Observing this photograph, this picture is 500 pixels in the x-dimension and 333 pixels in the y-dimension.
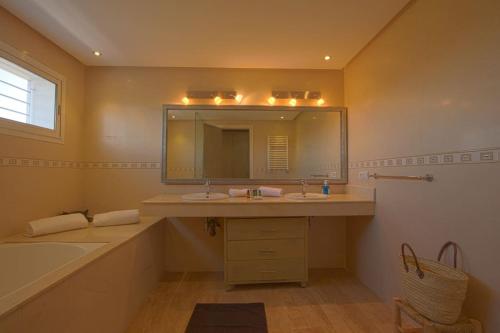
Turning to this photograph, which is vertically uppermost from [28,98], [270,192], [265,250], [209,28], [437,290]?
[209,28]

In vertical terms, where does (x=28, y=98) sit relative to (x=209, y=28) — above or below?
below

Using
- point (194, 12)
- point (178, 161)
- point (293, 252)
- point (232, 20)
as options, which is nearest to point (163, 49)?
point (194, 12)

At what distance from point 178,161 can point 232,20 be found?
56.8 inches

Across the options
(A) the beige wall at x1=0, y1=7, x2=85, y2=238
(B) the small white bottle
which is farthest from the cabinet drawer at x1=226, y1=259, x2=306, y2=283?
(A) the beige wall at x1=0, y1=7, x2=85, y2=238

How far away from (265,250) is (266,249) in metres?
0.01

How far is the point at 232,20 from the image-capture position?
1.76 metres

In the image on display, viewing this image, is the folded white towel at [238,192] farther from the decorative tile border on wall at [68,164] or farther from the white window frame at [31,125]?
the white window frame at [31,125]

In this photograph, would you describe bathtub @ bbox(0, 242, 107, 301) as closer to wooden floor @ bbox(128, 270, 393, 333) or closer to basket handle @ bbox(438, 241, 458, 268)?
wooden floor @ bbox(128, 270, 393, 333)

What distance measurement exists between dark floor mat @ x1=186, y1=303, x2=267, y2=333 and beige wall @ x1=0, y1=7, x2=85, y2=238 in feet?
5.06

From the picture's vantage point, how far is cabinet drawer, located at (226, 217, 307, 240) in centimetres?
209

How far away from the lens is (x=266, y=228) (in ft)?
6.90

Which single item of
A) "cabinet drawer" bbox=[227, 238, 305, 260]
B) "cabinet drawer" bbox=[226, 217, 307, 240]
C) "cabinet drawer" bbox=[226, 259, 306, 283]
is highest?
"cabinet drawer" bbox=[226, 217, 307, 240]

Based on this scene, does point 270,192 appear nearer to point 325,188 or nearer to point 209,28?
point 325,188

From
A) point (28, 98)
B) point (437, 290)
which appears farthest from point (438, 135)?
point (28, 98)
